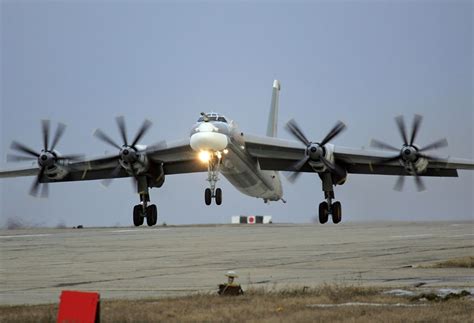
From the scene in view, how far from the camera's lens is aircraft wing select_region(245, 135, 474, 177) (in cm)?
4281

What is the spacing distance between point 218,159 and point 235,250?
60.6 ft

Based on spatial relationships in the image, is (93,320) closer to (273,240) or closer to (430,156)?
(430,156)

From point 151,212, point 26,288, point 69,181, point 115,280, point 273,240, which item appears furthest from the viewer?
point 273,240

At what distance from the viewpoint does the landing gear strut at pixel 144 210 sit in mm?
45500

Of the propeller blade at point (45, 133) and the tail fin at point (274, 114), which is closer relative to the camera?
the propeller blade at point (45, 133)

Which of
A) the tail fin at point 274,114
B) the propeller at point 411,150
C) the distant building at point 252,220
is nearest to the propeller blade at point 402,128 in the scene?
the propeller at point 411,150

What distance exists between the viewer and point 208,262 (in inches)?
1908

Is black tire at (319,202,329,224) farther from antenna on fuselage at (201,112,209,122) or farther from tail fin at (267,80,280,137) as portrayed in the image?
tail fin at (267,80,280,137)

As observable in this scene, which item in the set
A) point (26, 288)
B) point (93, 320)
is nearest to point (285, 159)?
point (26, 288)

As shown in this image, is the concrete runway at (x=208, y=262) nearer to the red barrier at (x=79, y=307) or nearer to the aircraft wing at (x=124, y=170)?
the aircraft wing at (x=124, y=170)

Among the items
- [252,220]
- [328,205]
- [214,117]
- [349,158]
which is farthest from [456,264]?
[252,220]

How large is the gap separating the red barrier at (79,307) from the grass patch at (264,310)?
3451mm

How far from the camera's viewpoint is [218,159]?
4012 cm

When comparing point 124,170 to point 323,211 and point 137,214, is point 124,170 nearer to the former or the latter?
point 137,214
